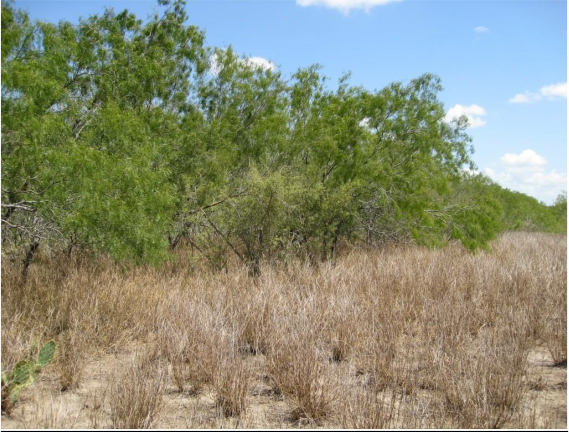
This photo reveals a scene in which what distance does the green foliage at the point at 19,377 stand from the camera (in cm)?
411

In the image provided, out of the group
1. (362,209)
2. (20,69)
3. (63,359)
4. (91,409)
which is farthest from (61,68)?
(362,209)

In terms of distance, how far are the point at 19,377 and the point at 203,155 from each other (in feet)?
24.4

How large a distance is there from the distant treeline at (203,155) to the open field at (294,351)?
3.38 feet

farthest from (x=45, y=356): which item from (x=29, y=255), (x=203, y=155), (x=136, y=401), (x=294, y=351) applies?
(x=203, y=155)

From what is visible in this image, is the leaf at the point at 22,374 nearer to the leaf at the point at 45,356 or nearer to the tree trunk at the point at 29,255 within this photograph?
the leaf at the point at 45,356

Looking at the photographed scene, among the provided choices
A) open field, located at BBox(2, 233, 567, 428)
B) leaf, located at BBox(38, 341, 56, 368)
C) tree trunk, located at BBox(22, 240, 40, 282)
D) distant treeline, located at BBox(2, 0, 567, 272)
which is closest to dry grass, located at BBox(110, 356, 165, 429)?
open field, located at BBox(2, 233, 567, 428)

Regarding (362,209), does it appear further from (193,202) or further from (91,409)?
(91,409)

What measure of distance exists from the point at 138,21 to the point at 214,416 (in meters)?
9.13

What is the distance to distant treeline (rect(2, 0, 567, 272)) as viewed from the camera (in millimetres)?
6301

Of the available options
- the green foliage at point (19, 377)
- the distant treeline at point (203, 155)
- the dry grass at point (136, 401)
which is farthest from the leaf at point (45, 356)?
the distant treeline at point (203, 155)

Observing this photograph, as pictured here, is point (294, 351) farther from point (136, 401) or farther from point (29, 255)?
point (29, 255)

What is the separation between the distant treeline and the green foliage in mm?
2047

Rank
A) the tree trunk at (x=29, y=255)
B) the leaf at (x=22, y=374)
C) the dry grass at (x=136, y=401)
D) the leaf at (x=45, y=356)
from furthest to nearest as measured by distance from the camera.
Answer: the tree trunk at (x=29, y=255), the leaf at (x=45, y=356), the leaf at (x=22, y=374), the dry grass at (x=136, y=401)

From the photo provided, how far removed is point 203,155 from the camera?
1109 centimetres
